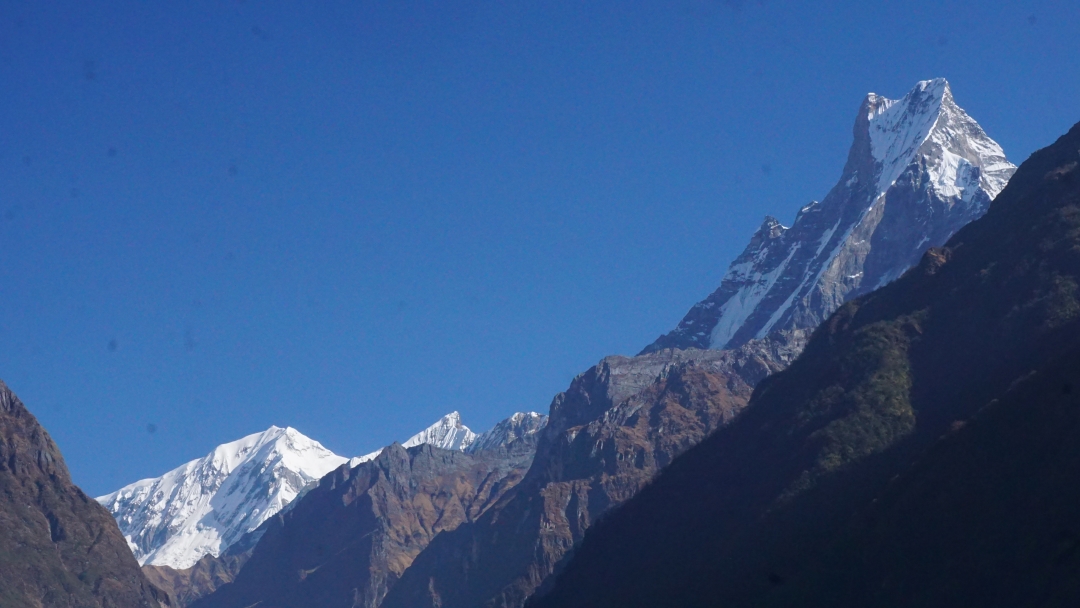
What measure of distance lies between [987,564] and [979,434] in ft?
83.7

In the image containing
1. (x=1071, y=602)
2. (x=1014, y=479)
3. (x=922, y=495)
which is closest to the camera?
(x=1071, y=602)

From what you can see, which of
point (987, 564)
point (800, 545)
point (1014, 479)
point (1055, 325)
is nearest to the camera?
point (987, 564)

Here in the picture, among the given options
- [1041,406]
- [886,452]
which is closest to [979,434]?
[1041,406]

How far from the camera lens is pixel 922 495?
152 metres

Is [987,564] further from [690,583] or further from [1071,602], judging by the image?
[690,583]

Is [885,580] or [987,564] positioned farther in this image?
[885,580]

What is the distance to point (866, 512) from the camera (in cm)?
16200

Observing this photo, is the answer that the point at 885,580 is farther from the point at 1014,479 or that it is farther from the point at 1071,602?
the point at 1071,602

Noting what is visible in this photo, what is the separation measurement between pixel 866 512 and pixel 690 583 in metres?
39.5

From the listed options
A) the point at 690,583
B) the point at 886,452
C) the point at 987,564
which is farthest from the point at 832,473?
the point at 987,564

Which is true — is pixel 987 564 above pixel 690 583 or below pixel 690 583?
below

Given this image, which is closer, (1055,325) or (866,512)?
(866,512)

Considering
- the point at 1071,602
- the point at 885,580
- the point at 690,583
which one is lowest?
the point at 1071,602

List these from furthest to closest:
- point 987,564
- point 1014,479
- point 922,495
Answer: point 922,495 → point 1014,479 → point 987,564
